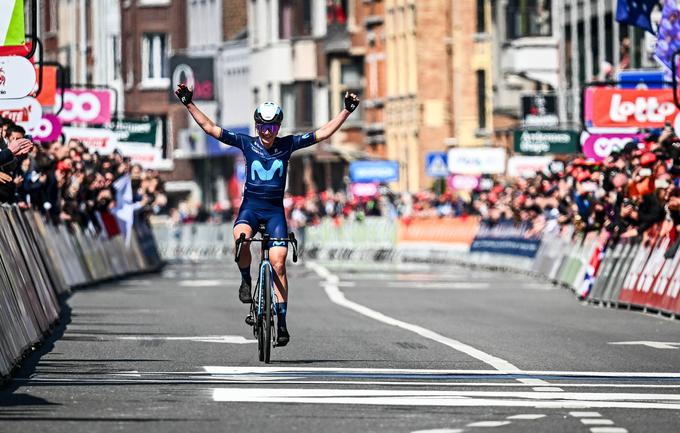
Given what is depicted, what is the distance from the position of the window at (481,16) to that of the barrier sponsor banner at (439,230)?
13829mm

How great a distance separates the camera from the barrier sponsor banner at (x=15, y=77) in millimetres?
19844

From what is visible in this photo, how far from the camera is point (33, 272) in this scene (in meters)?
22.1

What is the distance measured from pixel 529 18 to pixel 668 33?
40.5 m

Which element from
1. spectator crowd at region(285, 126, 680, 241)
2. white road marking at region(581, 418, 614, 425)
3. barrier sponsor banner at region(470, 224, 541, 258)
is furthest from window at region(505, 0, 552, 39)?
white road marking at region(581, 418, 614, 425)

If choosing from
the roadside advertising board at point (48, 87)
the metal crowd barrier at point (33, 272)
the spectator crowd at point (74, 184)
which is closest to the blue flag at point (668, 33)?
the spectator crowd at point (74, 184)

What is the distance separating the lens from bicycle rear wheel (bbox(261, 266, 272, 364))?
59.9 feet

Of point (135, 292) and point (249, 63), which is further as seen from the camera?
point (249, 63)

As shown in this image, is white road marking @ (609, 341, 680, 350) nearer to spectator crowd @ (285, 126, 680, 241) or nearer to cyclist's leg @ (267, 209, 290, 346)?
cyclist's leg @ (267, 209, 290, 346)

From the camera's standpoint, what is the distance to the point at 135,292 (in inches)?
1368

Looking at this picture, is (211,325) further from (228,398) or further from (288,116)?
(288,116)

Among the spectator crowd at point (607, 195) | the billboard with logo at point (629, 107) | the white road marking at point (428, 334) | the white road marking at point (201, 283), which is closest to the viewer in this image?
the white road marking at point (428, 334)

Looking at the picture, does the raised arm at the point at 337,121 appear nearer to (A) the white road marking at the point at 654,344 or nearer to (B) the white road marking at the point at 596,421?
(A) the white road marking at the point at 654,344

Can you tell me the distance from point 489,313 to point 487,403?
12.8 m

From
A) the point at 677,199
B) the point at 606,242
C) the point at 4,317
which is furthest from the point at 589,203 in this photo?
the point at 4,317
